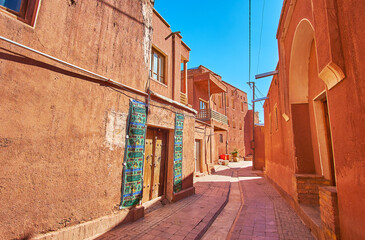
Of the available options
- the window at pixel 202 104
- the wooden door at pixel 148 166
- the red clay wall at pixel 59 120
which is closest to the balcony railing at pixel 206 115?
the window at pixel 202 104

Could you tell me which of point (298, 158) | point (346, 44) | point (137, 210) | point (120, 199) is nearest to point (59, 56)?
point (120, 199)

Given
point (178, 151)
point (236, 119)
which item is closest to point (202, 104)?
point (178, 151)

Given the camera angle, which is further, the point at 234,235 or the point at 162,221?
the point at 162,221

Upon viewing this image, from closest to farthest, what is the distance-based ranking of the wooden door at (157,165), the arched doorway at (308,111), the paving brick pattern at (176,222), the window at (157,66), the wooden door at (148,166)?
the paving brick pattern at (176,222)
the arched doorway at (308,111)
the wooden door at (148,166)
the wooden door at (157,165)
the window at (157,66)

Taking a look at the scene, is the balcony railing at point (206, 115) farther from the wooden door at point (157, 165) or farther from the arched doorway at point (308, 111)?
the arched doorway at point (308, 111)

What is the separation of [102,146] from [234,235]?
135 inches

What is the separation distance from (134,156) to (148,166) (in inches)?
39.8

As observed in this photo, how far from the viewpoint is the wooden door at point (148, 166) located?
17.9ft

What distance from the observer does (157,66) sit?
6898mm

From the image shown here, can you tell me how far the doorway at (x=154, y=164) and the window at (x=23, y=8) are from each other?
367 centimetres

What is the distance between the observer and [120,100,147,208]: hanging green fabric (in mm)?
4512

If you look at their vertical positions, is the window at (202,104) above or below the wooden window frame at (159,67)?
above

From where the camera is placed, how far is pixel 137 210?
463cm

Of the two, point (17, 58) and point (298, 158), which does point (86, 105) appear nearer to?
point (17, 58)
